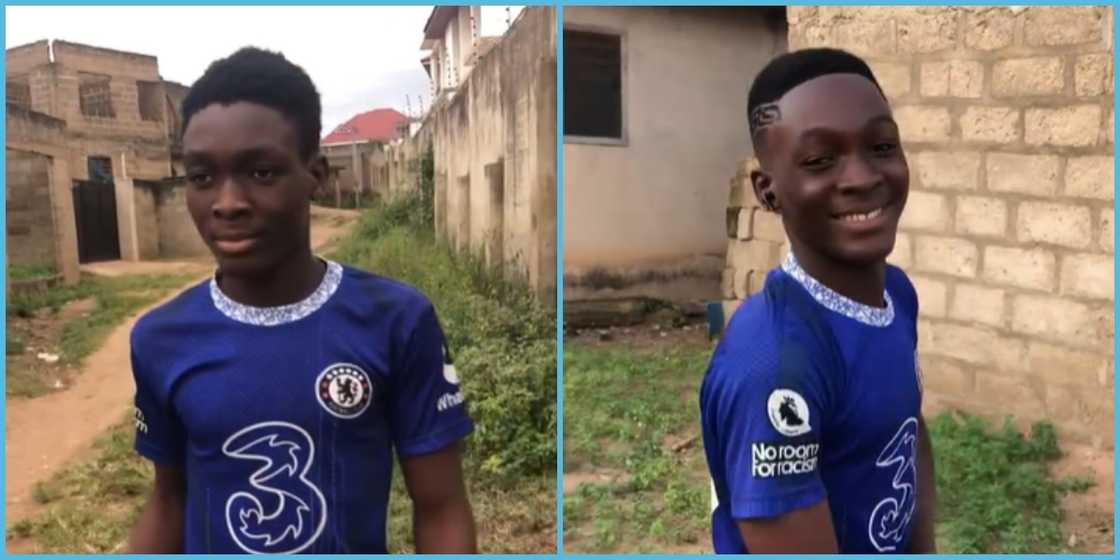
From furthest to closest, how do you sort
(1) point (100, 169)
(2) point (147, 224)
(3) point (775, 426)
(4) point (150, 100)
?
(2) point (147, 224) → (1) point (100, 169) → (4) point (150, 100) → (3) point (775, 426)

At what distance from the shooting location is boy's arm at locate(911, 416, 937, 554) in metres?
1.60

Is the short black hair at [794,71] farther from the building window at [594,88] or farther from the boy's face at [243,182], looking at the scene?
the building window at [594,88]

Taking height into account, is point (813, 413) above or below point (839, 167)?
below

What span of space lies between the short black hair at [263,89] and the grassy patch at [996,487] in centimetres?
276

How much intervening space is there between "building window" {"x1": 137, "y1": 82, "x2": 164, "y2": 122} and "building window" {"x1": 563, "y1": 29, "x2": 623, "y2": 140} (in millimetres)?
3950

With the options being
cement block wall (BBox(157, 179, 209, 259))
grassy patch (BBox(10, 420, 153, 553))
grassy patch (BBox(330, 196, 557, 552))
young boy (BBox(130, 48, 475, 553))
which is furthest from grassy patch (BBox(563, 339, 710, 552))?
young boy (BBox(130, 48, 475, 553))

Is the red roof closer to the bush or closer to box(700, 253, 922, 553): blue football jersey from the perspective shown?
the bush

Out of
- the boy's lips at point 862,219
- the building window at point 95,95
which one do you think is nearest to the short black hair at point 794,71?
the boy's lips at point 862,219

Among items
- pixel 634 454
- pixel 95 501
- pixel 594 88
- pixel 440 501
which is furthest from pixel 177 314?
pixel 594 88

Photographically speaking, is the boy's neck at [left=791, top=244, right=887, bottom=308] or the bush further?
the bush

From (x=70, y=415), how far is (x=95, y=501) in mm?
425

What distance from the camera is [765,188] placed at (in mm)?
1487

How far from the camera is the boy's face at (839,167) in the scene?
1.39m

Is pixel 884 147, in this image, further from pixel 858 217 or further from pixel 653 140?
pixel 653 140
